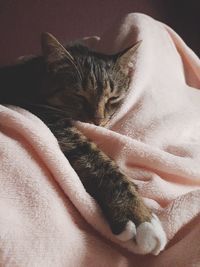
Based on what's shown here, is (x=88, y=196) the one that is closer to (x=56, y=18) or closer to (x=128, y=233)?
(x=128, y=233)

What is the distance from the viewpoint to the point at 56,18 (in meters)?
1.34

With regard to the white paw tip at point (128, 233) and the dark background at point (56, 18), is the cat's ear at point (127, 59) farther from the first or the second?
the white paw tip at point (128, 233)

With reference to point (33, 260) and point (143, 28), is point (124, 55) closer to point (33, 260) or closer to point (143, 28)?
point (143, 28)

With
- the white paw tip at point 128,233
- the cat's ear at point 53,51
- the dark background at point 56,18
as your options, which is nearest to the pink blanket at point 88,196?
the white paw tip at point 128,233

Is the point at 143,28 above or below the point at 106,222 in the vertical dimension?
above

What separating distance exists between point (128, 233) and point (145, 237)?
0.10 ft

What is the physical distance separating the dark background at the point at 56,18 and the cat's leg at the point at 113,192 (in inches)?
17.3

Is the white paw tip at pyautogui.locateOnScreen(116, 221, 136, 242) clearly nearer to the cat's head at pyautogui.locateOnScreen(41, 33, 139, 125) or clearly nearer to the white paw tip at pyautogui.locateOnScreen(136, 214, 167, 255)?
the white paw tip at pyautogui.locateOnScreen(136, 214, 167, 255)

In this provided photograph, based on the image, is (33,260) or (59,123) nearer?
(33,260)

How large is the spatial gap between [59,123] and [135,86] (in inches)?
10.4

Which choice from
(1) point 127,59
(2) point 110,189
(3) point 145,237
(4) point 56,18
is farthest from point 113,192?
(4) point 56,18

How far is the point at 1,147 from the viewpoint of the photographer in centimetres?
79

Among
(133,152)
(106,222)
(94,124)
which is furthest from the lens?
(94,124)

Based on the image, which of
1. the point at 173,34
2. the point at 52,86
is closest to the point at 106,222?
the point at 52,86
